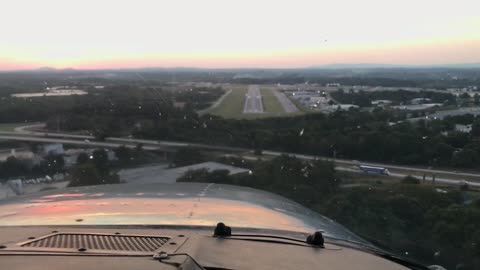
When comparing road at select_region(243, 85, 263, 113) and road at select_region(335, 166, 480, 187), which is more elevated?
road at select_region(243, 85, 263, 113)

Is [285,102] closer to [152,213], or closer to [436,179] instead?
[436,179]

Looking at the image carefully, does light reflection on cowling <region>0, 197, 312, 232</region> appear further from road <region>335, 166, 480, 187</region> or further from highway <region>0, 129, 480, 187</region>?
highway <region>0, 129, 480, 187</region>

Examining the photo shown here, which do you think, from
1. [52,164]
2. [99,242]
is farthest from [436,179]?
[99,242]

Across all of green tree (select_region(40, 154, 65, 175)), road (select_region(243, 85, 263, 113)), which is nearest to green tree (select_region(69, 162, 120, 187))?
green tree (select_region(40, 154, 65, 175))

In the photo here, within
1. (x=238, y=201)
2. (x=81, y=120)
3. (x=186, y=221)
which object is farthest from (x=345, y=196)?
(x=81, y=120)

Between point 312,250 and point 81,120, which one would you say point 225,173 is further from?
point 312,250
